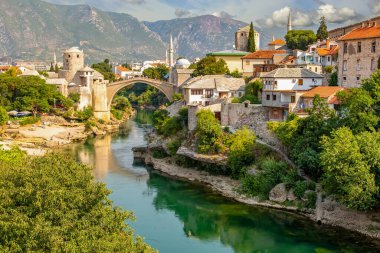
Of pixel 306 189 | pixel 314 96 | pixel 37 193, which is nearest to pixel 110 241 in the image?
pixel 37 193

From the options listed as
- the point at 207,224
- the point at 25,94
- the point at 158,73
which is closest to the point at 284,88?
the point at 207,224

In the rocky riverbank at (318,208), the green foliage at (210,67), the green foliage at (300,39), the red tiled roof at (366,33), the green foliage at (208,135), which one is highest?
the green foliage at (300,39)

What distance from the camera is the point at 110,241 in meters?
13.1

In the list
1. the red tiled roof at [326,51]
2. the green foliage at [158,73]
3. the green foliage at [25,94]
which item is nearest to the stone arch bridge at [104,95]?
the green foliage at [25,94]

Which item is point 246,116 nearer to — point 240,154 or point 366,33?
point 240,154

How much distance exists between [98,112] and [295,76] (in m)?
30.6

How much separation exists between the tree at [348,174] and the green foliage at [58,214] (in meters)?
9.98

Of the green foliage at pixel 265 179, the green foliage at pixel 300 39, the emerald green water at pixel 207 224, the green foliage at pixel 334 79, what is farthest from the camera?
the green foliage at pixel 300 39

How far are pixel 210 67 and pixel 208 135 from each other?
49.1 feet

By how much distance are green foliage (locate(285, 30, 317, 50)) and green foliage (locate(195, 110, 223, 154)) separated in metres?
22.8

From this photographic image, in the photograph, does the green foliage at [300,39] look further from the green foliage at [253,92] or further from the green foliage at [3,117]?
the green foliage at [3,117]

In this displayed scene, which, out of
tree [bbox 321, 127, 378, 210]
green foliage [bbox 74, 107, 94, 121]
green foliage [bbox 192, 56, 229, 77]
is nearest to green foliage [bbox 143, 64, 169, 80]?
green foliage [bbox 74, 107, 94, 121]

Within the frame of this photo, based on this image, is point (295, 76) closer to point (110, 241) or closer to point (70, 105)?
point (110, 241)

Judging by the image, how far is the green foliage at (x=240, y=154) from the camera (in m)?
28.5
